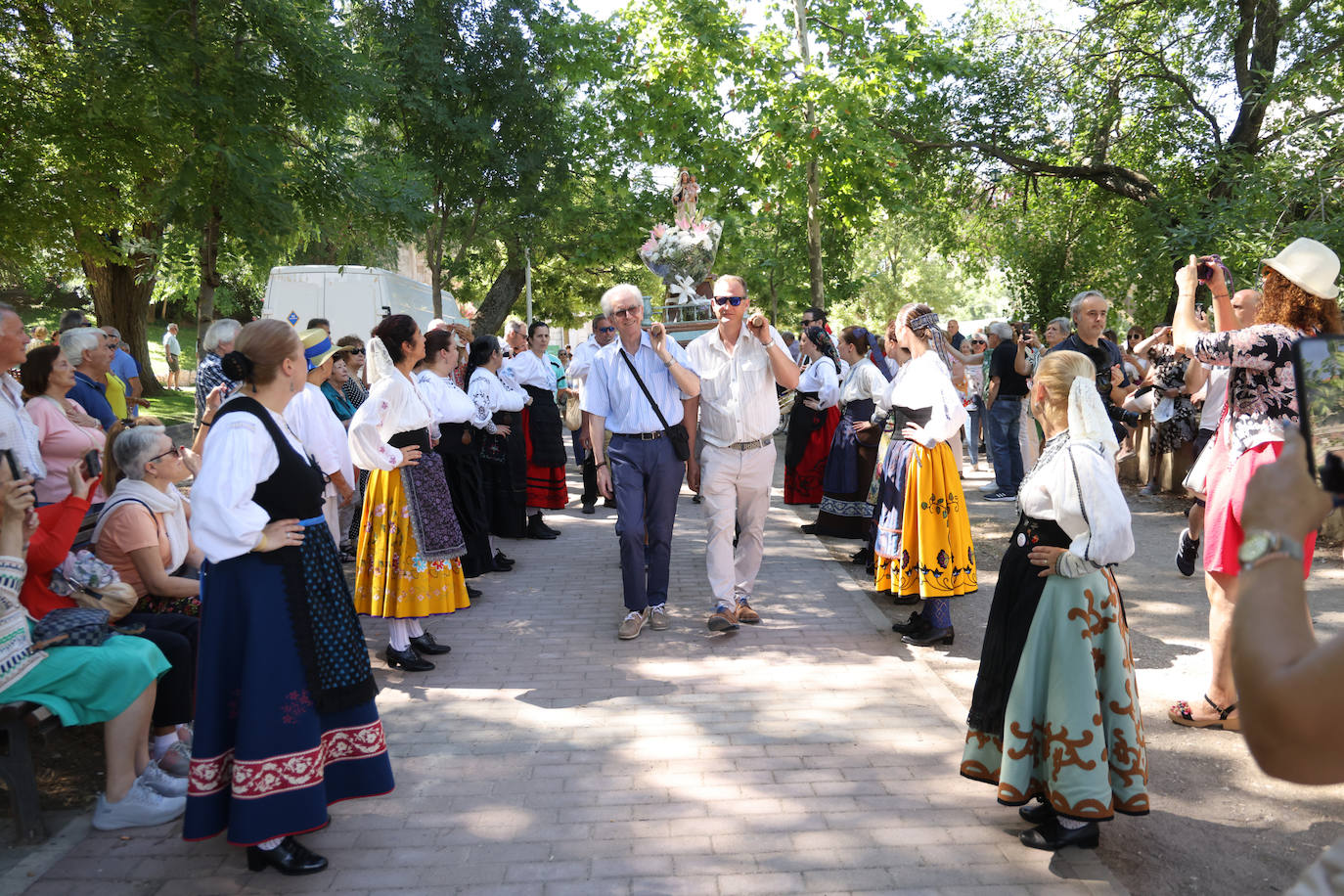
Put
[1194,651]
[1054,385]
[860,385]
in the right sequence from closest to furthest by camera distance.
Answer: [1054,385] < [1194,651] < [860,385]

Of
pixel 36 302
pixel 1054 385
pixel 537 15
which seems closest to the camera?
pixel 1054 385

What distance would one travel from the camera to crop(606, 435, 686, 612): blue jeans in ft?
19.8

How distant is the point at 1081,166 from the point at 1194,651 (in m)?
14.1

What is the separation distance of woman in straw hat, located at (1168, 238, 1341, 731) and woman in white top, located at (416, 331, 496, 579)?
174 inches

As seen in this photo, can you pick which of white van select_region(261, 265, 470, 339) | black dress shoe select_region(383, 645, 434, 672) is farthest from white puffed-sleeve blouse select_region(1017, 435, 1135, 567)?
white van select_region(261, 265, 470, 339)

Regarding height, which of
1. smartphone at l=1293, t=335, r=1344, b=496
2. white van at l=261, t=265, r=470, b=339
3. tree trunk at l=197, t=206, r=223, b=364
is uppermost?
white van at l=261, t=265, r=470, b=339

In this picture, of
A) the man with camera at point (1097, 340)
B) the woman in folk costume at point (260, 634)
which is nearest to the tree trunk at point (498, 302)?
the man with camera at point (1097, 340)

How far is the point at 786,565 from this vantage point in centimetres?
798

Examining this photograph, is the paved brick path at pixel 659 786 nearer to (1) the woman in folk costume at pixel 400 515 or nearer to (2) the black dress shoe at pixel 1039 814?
(2) the black dress shoe at pixel 1039 814

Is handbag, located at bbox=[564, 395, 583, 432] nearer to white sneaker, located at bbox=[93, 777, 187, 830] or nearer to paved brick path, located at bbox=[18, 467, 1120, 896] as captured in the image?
paved brick path, located at bbox=[18, 467, 1120, 896]

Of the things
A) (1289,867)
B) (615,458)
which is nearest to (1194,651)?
(1289,867)

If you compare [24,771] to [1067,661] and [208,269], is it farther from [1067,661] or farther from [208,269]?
[208,269]

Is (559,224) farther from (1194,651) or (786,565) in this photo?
(1194,651)

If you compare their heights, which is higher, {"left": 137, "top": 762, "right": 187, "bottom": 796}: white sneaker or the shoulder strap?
the shoulder strap
